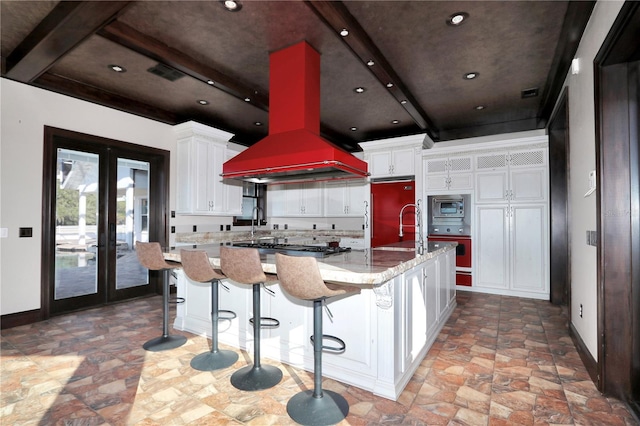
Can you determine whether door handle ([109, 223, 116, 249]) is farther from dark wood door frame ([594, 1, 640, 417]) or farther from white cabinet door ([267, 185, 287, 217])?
dark wood door frame ([594, 1, 640, 417])

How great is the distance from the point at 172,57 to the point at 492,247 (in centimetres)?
486

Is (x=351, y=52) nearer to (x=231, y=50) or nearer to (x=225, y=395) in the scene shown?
(x=231, y=50)

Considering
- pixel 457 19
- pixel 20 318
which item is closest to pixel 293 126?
pixel 457 19

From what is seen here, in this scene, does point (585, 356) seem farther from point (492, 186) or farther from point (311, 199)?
point (311, 199)

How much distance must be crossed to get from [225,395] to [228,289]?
99 centimetres

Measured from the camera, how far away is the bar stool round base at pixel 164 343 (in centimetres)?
282

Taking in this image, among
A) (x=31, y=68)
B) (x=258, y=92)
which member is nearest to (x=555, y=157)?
(x=258, y=92)

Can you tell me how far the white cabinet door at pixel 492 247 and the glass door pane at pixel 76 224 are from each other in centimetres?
543

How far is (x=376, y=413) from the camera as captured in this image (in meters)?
1.89

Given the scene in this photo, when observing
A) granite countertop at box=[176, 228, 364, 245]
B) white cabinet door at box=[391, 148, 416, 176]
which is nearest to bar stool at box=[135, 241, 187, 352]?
granite countertop at box=[176, 228, 364, 245]

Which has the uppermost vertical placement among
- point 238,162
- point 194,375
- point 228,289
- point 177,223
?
point 238,162

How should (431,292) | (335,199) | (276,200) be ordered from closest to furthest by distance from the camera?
(431,292) → (335,199) → (276,200)

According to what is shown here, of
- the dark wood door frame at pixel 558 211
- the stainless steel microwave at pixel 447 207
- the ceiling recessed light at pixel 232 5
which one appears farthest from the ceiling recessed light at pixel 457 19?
the stainless steel microwave at pixel 447 207

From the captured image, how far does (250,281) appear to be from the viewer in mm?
2135
